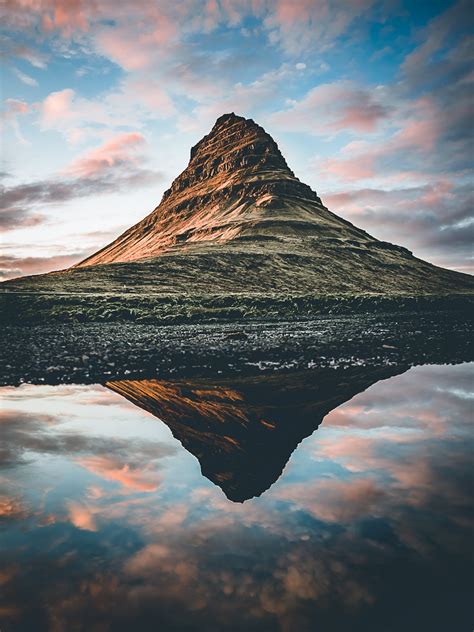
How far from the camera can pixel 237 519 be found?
621 cm

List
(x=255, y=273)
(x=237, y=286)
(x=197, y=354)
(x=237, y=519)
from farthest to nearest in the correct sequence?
(x=255, y=273) → (x=237, y=286) → (x=197, y=354) → (x=237, y=519)

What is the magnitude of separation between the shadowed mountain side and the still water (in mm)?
Answer: 66

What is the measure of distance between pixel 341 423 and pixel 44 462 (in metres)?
6.71

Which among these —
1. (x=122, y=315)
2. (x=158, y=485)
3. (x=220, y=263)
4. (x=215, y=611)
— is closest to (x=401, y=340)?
(x=158, y=485)

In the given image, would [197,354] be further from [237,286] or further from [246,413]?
[237,286]

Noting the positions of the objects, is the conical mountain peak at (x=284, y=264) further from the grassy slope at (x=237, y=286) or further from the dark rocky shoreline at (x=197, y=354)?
the dark rocky shoreline at (x=197, y=354)

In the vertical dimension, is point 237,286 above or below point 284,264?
below

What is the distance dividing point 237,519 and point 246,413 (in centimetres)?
588

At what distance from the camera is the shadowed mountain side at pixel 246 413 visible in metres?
8.18

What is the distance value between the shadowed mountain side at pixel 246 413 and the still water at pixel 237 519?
66mm

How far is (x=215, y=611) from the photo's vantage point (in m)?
4.32

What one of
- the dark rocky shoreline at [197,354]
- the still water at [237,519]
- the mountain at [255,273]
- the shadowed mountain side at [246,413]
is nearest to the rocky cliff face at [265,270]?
the mountain at [255,273]

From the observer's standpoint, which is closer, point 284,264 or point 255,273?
point 255,273

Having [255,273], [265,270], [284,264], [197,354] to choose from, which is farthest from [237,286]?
[197,354]
